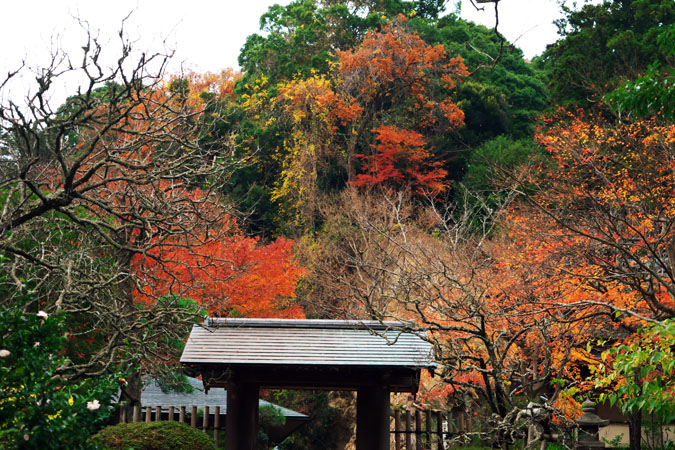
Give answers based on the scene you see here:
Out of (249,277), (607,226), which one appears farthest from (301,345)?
(249,277)

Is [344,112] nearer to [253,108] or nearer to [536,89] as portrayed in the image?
[253,108]

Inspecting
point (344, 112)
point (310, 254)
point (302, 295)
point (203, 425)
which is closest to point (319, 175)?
point (344, 112)

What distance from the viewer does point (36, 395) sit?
4402 millimetres

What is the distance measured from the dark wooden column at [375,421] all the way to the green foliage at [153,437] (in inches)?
118

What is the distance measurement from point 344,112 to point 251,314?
12.2 m

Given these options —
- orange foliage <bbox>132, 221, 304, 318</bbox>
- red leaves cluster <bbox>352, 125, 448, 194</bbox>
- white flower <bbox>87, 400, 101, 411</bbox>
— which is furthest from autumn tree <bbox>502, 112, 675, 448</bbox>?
red leaves cluster <bbox>352, 125, 448, 194</bbox>

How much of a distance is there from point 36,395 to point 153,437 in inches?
201

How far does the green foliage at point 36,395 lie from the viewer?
4.39 metres

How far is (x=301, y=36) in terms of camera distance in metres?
32.5

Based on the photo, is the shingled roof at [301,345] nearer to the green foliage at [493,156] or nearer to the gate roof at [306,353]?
the gate roof at [306,353]

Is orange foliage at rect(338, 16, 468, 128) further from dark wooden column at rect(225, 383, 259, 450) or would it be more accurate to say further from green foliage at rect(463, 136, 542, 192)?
dark wooden column at rect(225, 383, 259, 450)

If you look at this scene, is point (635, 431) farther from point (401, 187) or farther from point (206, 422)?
point (401, 187)

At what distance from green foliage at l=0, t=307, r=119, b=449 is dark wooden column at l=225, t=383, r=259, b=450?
6603 millimetres

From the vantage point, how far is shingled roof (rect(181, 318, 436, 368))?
10.7 m
